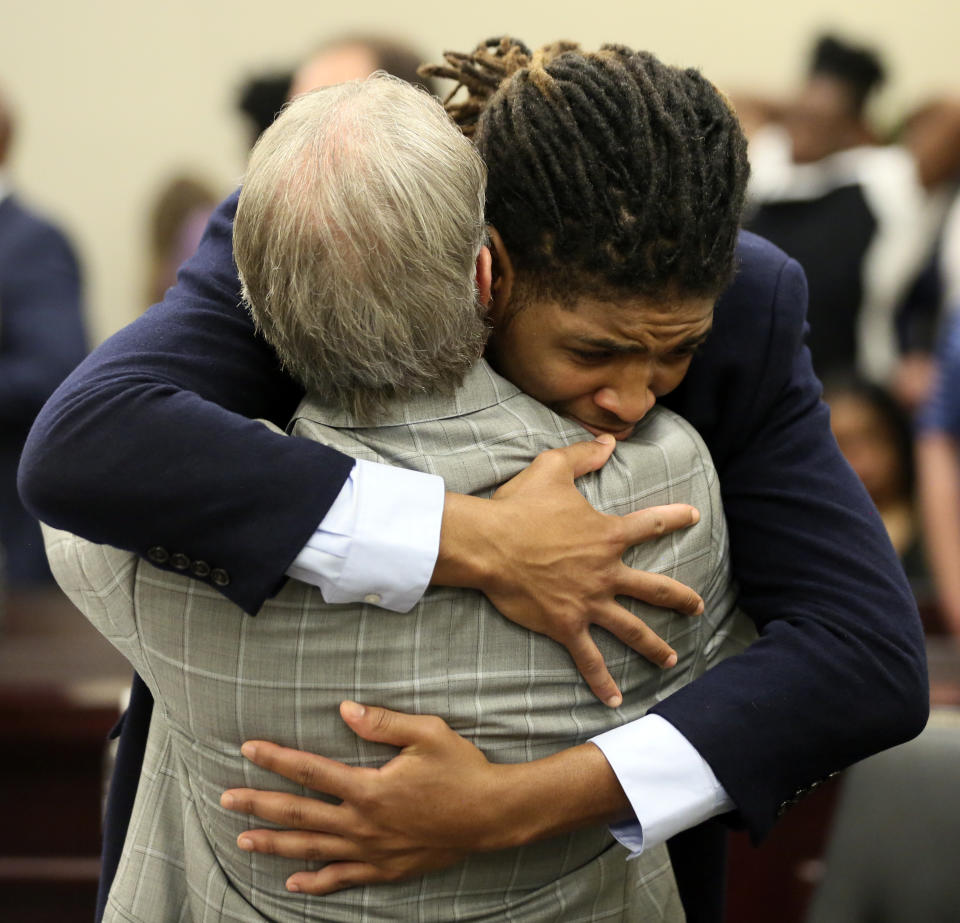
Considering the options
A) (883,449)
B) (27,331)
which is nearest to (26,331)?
(27,331)

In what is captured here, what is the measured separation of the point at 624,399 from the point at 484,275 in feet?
0.62

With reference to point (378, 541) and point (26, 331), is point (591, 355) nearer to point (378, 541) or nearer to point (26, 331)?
point (378, 541)

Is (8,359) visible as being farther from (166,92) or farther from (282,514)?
(166,92)

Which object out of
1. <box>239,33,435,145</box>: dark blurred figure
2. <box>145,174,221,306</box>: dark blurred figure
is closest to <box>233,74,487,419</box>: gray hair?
<box>239,33,435,145</box>: dark blurred figure

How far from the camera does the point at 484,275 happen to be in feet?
3.68

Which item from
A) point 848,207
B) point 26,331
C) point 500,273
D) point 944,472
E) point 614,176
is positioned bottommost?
point 26,331

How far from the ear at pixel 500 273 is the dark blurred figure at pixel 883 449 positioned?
204 cm

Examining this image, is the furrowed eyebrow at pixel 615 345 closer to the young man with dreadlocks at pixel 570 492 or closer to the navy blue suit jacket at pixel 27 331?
the young man with dreadlocks at pixel 570 492

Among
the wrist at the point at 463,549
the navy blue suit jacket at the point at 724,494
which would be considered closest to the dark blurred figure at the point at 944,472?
the navy blue suit jacket at the point at 724,494

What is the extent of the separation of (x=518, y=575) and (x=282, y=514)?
21cm

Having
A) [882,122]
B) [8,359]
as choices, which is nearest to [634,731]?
[8,359]

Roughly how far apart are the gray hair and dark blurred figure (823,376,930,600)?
7.23ft

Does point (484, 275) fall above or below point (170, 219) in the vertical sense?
above

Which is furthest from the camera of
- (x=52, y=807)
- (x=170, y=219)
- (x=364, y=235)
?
(x=170, y=219)
